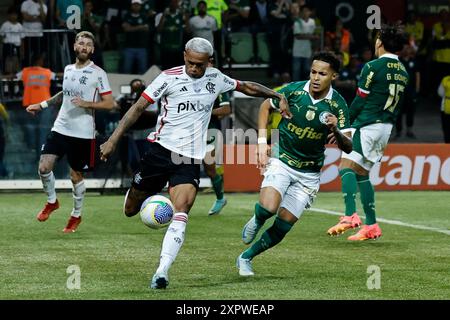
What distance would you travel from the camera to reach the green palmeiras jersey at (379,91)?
15.0 m

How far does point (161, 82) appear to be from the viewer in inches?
446

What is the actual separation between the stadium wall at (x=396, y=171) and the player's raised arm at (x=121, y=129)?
1368 cm

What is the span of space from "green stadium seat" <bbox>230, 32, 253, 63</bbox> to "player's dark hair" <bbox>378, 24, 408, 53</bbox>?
47.8 feet

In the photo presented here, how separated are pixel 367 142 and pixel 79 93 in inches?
156

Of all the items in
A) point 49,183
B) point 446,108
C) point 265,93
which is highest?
point 265,93

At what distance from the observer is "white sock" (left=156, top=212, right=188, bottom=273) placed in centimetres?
1062

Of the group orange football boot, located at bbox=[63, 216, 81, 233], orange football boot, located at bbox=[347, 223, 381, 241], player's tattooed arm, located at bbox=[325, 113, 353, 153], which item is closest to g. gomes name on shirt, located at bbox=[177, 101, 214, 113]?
player's tattooed arm, located at bbox=[325, 113, 353, 153]

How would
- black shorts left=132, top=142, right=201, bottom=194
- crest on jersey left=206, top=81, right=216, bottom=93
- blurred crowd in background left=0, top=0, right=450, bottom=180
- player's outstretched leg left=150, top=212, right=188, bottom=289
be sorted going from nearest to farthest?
player's outstretched leg left=150, top=212, right=188, bottom=289, black shorts left=132, top=142, right=201, bottom=194, crest on jersey left=206, top=81, right=216, bottom=93, blurred crowd in background left=0, top=0, right=450, bottom=180

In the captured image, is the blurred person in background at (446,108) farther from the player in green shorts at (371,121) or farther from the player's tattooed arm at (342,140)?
the player's tattooed arm at (342,140)

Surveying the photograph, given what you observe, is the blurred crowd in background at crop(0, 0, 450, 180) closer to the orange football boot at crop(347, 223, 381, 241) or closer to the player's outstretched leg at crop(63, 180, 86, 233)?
the player's outstretched leg at crop(63, 180, 86, 233)

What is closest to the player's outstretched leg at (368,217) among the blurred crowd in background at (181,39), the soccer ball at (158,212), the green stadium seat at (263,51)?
the soccer ball at (158,212)

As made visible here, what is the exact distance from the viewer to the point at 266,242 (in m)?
11.6

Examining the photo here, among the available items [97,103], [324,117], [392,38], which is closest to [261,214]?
[324,117]

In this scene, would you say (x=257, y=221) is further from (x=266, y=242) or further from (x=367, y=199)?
(x=367, y=199)
